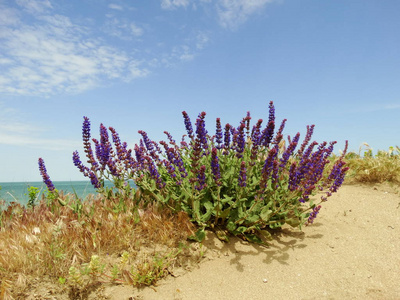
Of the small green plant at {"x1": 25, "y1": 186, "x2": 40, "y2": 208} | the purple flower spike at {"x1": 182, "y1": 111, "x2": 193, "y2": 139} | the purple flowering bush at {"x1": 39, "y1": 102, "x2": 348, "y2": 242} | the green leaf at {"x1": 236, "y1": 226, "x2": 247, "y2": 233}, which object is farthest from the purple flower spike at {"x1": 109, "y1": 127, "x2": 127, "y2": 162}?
the small green plant at {"x1": 25, "y1": 186, "x2": 40, "y2": 208}

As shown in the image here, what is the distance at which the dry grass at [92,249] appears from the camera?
11.5 ft

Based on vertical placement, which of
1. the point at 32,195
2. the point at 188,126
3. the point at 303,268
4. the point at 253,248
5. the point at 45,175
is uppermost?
the point at 188,126

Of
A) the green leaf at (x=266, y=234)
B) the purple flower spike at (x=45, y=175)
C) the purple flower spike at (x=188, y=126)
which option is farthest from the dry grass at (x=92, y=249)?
the purple flower spike at (x=188, y=126)

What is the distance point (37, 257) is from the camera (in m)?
3.64

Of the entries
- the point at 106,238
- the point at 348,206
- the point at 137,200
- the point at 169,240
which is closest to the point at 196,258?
the point at 169,240

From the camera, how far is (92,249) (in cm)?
392

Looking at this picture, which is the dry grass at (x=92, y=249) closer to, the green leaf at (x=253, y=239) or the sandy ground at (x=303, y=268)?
the sandy ground at (x=303, y=268)

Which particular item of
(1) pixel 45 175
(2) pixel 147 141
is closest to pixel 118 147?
(2) pixel 147 141

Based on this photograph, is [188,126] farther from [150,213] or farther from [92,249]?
[92,249]

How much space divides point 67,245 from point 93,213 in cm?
84

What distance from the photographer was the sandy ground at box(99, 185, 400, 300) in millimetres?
3525

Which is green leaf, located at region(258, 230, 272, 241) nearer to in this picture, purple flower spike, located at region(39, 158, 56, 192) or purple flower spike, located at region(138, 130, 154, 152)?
purple flower spike, located at region(138, 130, 154, 152)

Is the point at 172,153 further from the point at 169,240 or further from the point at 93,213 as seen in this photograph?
the point at 93,213

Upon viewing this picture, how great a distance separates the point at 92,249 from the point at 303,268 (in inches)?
112
